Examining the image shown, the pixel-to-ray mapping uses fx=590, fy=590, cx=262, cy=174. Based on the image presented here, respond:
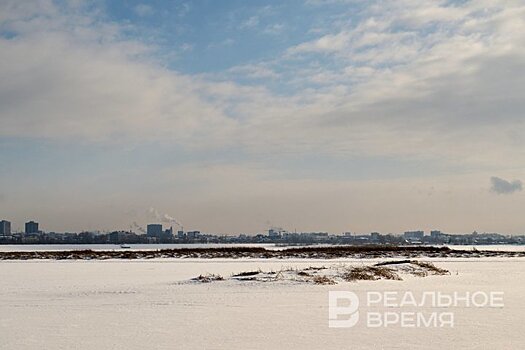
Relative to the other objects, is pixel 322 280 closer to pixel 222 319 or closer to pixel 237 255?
pixel 222 319

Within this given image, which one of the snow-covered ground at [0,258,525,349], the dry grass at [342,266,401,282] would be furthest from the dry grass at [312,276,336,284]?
the dry grass at [342,266,401,282]

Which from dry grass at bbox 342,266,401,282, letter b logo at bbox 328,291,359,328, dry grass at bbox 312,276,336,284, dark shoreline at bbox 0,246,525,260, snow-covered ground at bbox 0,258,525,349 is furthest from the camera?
dark shoreline at bbox 0,246,525,260

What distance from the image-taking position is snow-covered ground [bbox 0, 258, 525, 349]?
12.6 metres

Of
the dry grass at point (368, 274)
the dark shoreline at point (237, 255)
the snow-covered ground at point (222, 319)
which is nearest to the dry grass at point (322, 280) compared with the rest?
the snow-covered ground at point (222, 319)

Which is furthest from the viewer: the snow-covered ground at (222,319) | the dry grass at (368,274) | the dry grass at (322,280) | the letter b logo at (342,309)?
the dry grass at (368,274)

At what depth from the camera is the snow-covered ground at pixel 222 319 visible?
41.3 ft

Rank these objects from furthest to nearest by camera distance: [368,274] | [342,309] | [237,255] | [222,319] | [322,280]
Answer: [237,255] → [368,274] → [322,280] → [342,309] → [222,319]

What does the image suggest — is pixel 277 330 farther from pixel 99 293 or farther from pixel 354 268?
pixel 354 268

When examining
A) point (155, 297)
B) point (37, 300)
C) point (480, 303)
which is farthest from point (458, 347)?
point (37, 300)

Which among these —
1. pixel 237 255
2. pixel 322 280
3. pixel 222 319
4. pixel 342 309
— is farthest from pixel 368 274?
pixel 237 255

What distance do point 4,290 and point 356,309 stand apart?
15.7 metres

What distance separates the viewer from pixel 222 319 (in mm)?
16281

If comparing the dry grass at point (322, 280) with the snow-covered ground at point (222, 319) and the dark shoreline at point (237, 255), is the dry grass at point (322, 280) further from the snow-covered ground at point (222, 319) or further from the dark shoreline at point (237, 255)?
the dark shoreline at point (237, 255)

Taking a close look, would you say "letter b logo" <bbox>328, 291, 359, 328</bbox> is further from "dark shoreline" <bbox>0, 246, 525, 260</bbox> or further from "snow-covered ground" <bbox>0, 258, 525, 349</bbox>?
"dark shoreline" <bbox>0, 246, 525, 260</bbox>
